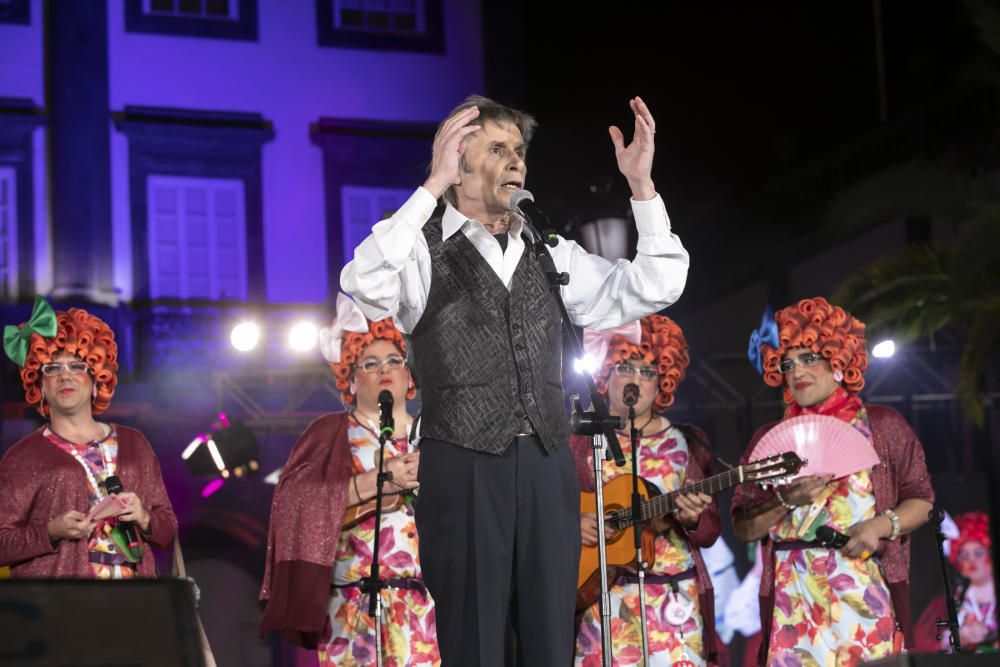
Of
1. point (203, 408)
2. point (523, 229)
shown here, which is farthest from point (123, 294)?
point (523, 229)

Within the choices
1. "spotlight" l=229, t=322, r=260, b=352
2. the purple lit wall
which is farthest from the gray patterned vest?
the purple lit wall

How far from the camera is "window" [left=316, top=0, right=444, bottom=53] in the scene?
1267 centimetres

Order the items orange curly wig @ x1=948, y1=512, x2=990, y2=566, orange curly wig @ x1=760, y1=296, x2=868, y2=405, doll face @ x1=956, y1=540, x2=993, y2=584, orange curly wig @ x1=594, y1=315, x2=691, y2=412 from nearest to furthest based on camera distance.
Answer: orange curly wig @ x1=760, y1=296, x2=868, y2=405 → orange curly wig @ x1=594, y1=315, x2=691, y2=412 → orange curly wig @ x1=948, y1=512, x2=990, y2=566 → doll face @ x1=956, y1=540, x2=993, y2=584

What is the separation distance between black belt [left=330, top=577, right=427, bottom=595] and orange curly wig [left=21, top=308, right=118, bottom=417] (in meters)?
1.20

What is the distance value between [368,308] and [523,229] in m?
0.46

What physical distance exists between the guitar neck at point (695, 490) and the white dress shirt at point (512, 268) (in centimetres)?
179

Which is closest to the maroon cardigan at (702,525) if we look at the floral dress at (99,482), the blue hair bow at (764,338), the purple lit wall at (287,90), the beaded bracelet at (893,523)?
the blue hair bow at (764,338)

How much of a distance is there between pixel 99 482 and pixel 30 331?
652 mm

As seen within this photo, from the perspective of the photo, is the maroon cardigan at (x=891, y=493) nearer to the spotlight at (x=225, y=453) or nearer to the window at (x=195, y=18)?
the spotlight at (x=225, y=453)

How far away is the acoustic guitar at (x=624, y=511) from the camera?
5.63m

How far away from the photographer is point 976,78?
1048 centimetres

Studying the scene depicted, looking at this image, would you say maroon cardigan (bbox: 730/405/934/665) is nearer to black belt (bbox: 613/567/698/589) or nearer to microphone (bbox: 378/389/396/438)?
black belt (bbox: 613/567/698/589)

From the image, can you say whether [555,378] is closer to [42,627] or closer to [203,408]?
[42,627]

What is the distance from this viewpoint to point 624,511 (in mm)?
5801
